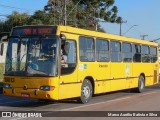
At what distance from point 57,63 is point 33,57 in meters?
0.83

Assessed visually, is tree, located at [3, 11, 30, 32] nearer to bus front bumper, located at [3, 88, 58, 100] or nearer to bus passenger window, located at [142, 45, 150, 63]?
bus passenger window, located at [142, 45, 150, 63]

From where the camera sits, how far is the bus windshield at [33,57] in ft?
43.8

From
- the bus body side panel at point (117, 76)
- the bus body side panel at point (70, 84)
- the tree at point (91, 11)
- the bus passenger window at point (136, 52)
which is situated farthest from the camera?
the tree at point (91, 11)

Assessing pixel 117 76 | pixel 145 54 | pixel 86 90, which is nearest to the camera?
pixel 86 90

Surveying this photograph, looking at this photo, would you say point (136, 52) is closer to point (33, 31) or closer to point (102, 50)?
point (102, 50)

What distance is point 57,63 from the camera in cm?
1345

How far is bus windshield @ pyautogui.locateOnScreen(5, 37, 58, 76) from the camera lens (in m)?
13.4

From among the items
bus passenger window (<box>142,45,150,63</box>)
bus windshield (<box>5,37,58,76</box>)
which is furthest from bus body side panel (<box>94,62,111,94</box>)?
bus passenger window (<box>142,45,150,63</box>)

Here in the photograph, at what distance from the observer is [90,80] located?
1582 cm

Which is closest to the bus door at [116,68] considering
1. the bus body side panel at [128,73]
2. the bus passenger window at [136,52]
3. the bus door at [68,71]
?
the bus body side panel at [128,73]

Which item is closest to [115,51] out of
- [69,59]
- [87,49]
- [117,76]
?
[117,76]

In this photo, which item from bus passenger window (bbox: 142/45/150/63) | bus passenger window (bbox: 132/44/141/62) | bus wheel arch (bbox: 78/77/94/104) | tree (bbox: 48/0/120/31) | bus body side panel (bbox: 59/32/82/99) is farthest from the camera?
tree (bbox: 48/0/120/31)

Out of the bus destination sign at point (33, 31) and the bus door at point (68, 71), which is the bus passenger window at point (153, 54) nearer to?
the bus door at point (68, 71)

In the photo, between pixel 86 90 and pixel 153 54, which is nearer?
pixel 86 90
